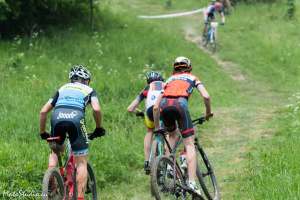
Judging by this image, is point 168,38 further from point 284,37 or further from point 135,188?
point 135,188

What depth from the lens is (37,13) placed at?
802 inches

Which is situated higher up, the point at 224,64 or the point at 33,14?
the point at 33,14

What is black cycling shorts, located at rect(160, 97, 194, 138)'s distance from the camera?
26.6 feet

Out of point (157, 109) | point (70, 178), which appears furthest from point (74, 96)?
point (157, 109)

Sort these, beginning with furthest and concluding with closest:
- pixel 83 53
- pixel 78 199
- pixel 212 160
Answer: pixel 83 53
pixel 212 160
pixel 78 199

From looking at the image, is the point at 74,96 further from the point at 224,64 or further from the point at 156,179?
the point at 224,64

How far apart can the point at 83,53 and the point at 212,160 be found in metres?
8.75

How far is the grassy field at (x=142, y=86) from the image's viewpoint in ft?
30.5

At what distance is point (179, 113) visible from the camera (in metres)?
8.11

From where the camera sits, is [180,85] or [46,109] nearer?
[46,109]

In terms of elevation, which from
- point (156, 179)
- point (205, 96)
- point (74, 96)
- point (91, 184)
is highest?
point (74, 96)

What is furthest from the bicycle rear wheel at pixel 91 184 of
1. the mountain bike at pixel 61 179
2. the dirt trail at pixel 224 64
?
the dirt trail at pixel 224 64

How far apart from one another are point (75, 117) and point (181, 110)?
1641mm

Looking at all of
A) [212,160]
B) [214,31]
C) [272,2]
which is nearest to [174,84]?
[212,160]
